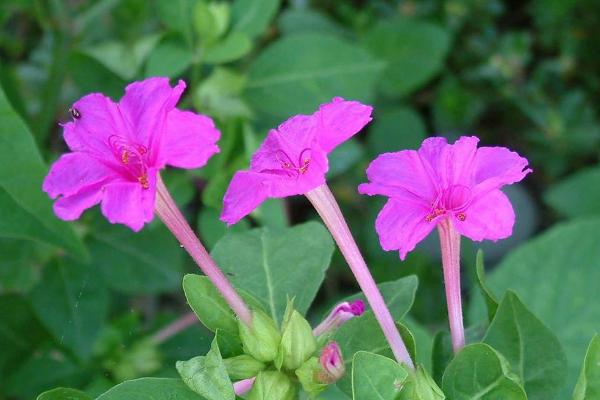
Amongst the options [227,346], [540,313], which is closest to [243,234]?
[227,346]

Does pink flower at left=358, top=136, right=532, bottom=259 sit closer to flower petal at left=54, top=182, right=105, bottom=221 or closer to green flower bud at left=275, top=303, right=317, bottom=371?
green flower bud at left=275, top=303, right=317, bottom=371

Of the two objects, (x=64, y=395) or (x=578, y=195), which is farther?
(x=578, y=195)

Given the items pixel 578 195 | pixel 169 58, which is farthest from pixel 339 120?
pixel 578 195

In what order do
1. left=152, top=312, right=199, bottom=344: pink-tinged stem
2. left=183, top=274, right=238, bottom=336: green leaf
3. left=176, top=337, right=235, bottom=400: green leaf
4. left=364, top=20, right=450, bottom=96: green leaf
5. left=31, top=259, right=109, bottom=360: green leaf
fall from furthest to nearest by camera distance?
1. left=364, top=20, right=450, bottom=96: green leaf
2. left=152, top=312, right=199, bottom=344: pink-tinged stem
3. left=31, top=259, right=109, bottom=360: green leaf
4. left=183, top=274, right=238, bottom=336: green leaf
5. left=176, top=337, right=235, bottom=400: green leaf

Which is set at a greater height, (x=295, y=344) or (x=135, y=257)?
(x=295, y=344)

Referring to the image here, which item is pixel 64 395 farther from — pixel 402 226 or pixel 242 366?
pixel 402 226

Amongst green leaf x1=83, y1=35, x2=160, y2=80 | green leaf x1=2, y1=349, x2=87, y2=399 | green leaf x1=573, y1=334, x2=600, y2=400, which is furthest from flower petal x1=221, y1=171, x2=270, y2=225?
green leaf x1=2, y1=349, x2=87, y2=399
